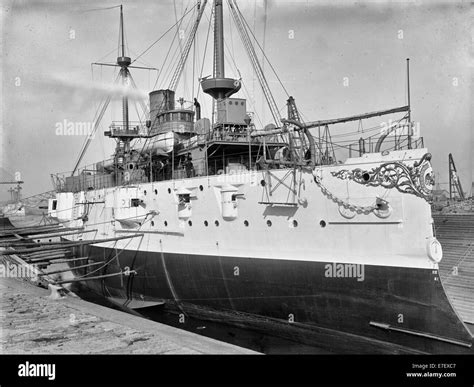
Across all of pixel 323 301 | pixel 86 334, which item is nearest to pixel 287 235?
pixel 323 301

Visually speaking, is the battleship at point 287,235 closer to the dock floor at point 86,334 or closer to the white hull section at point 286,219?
the white hull section at point 286,219

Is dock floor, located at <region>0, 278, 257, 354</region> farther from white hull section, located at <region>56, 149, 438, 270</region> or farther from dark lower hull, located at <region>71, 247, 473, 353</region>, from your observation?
white hull section, located at <region>56, 149, 438, 270</region>

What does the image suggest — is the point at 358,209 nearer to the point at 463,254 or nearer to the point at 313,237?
Result: the point at 313,237

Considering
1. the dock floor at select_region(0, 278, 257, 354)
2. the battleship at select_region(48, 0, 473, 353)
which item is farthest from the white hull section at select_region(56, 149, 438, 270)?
the dock floor at select_region(0, 278, 257, 354)

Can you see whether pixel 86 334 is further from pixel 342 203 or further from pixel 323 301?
pixel 342 203

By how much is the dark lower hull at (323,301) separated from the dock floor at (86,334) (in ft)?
16.9

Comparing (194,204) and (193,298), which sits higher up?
(194,204)

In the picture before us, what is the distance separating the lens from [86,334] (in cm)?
802

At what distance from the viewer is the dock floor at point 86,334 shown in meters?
7.07

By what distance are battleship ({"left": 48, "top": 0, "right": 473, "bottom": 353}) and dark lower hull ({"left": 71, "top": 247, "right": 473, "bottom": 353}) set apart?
0.03 m

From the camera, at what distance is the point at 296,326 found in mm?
12906

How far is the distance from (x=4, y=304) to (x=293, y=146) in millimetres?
9076

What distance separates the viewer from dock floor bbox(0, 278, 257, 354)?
7.07 metres
